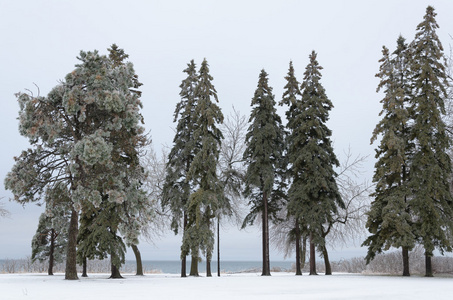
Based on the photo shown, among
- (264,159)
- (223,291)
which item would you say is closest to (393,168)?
(264,159)

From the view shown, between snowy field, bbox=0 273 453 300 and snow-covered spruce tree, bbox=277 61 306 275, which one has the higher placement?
snow-covered spruce tree, bbox=277 61 306 275

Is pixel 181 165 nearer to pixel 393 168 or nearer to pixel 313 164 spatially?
pixel 313 164

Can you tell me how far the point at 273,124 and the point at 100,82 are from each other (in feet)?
50.8

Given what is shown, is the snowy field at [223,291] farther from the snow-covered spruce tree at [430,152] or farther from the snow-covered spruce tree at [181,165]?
the snow-covered spruce tree at [181,165]

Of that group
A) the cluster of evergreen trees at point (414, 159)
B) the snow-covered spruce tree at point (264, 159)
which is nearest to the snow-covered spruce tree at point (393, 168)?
the cluster of evergreen trees at point (414, 159)

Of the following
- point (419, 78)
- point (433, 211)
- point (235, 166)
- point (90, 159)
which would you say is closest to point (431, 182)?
point (433, 211)

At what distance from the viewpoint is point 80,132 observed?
22.9 metres

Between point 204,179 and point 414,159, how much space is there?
13.6 meters

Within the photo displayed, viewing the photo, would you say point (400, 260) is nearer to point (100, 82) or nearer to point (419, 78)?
point (419, 78)

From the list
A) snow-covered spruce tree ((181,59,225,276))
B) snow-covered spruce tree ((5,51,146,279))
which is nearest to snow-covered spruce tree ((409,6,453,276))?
snow-covered spruce tree ((181,59,225,276))

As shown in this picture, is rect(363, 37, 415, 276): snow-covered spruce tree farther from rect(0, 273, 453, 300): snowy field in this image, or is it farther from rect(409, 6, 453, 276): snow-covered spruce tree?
rect(0, 273, 453, 300): snowy field

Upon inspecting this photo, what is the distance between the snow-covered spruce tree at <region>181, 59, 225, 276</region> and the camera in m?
28.5

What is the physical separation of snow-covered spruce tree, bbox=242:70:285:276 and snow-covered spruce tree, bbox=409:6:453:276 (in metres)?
9.45

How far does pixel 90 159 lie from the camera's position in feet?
64.6
